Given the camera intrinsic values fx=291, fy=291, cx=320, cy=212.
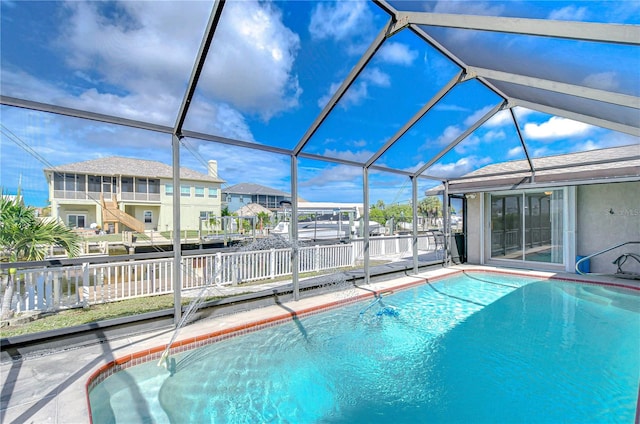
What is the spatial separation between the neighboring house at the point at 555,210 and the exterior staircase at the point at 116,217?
1026 centimetres

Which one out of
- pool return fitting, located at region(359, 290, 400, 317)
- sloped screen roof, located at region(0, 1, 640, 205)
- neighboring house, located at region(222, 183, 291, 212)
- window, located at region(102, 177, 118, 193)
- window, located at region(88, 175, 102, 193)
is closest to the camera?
sloped screen roof, located at region(0, 1, 640, 205)

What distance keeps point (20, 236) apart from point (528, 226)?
1282 cm

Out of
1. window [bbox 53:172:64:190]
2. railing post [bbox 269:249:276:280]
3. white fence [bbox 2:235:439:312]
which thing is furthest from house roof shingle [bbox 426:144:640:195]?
window [bbox 53:172:64:190]

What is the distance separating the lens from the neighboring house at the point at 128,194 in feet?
16.7

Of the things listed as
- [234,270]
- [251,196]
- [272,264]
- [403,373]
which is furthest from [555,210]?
[234,270]

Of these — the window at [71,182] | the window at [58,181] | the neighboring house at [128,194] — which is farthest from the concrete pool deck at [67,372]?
the window at [71,182]

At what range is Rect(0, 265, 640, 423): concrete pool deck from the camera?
8.09 feet

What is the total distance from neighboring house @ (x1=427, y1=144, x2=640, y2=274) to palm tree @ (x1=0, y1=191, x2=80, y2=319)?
10537mm

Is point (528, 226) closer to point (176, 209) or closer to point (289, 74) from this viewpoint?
point (289, 74)

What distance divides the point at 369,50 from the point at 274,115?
1.75 meters

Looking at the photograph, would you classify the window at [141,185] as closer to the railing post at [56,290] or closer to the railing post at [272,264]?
the railing post at [56,290]

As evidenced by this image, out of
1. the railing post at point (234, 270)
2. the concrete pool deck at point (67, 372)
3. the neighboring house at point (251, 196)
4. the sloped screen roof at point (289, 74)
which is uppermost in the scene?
the sloped screen roof at point (289, 74)

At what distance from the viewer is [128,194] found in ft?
27.0

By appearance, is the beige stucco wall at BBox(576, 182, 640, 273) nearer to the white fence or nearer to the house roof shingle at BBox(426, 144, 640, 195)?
the house roof shingle at BBox(426, 144, 640, 195)
